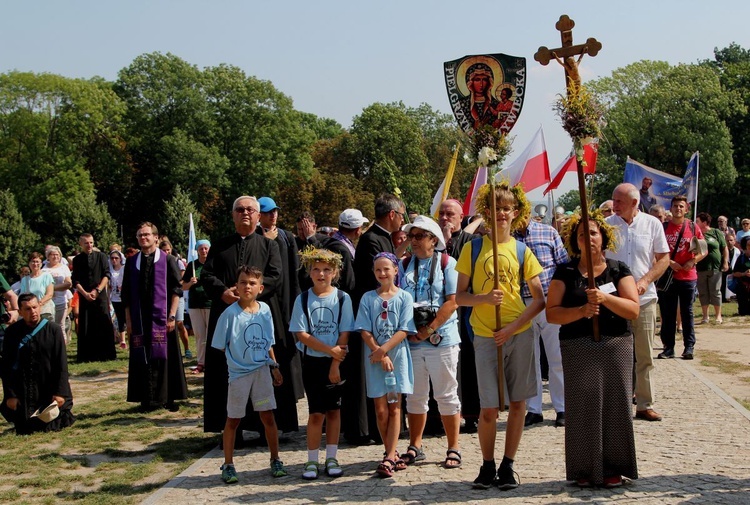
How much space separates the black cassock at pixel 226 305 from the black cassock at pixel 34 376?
225 cm

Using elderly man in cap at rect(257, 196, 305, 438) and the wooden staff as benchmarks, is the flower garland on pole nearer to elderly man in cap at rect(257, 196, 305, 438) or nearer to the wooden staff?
the wooden staff

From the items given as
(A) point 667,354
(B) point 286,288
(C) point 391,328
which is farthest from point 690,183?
(C) point 391,328

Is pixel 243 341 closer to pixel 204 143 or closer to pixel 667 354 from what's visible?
pixel 667 354

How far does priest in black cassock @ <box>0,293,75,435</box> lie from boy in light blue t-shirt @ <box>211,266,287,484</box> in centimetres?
335

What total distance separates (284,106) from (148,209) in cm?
1257

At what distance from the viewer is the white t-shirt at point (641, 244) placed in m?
8.27

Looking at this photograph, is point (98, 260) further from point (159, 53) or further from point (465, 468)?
point (159, 53)

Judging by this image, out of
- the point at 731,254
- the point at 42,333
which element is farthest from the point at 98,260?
the point at 731,254

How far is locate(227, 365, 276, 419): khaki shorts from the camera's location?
6.91 meters

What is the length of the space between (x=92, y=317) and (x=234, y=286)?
904 centimetres

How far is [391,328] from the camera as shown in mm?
6742

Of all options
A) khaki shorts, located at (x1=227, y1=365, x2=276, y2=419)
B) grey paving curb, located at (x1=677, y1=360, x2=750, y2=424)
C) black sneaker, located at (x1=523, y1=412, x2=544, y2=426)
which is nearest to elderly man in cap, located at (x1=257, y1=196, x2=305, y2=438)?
khaki shorts, located at (x1=227, y1=365, x2=276, y2=419)

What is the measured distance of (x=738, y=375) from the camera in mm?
11000

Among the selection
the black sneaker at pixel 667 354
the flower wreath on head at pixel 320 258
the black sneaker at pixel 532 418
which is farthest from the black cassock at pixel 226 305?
the black sneaker at pixel 667 354
